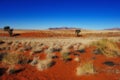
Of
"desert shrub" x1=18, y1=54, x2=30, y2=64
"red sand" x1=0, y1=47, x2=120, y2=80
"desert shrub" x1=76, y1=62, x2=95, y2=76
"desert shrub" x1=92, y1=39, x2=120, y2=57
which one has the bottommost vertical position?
"red sand" x1=0, y1=47, x2=120, y2=80

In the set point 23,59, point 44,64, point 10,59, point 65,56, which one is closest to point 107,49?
point 65,56

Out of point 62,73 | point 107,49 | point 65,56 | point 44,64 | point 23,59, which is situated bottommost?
point 62,73

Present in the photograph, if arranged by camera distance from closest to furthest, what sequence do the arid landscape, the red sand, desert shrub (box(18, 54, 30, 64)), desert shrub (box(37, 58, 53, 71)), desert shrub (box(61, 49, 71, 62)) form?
the red sand < the arid landscape < desert shrub (box(37, 58, 53, 71)) < desert shrub (box(18, 54, 30, 64)) < desert shrub (box(61, 49, 71, 62))

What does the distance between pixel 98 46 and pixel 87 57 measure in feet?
11.6

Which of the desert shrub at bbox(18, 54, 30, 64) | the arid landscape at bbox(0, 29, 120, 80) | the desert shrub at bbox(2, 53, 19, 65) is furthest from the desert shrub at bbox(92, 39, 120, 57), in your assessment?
A: the desert shrub at bbox(2, 53, 19, 65)

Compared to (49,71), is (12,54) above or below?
above

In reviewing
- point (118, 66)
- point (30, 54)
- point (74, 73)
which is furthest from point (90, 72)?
point (30, 54)

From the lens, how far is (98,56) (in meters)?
18.5

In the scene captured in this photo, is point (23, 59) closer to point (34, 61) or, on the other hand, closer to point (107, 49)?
point (34, 61)

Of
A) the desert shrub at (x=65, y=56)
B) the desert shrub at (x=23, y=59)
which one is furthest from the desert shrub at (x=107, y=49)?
the desert shrub at (x=23, y=59)

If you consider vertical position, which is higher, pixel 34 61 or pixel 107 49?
pixel 107 49

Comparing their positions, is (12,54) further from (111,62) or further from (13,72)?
(111,62)

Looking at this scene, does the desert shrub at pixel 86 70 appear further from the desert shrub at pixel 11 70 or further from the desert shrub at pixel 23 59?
the desert shrub at pixel 23 59

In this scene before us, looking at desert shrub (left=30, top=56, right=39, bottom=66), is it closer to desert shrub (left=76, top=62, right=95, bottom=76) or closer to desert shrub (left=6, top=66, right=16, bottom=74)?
desert shrub (left=6, top=66, right=16, bottom=74)
